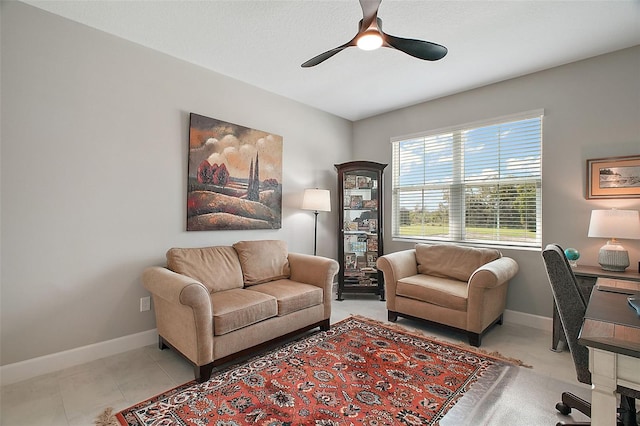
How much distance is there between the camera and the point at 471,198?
147 inches

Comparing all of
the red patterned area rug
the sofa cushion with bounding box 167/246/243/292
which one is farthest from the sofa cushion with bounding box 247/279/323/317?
the red patterned area rug

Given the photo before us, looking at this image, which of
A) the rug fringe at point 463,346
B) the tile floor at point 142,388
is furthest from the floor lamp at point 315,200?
the tile floor at point 142,388

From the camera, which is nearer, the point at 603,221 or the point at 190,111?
the point at 603,221

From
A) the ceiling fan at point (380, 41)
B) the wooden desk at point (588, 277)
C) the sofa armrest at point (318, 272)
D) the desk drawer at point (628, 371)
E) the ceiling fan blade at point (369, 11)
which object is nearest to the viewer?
the desk drawer at point (628, 371)

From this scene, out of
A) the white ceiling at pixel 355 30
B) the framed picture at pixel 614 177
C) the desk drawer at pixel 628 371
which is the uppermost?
the white ceiling at pixel 355 30

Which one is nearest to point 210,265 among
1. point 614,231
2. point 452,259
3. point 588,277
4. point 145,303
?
point 145,303

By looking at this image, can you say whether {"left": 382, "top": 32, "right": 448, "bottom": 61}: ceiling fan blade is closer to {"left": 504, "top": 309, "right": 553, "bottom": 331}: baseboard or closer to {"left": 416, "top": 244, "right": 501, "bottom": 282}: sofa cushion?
{"left": 416, "top": 244, "right": 501, "bottom": 282}: sofa cushion

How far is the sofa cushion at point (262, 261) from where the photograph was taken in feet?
9.93

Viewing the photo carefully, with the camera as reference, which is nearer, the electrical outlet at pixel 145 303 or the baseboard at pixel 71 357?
the baseboard at pixel 71 357

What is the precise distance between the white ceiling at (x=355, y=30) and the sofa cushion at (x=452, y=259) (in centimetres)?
191

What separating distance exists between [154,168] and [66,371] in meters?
1.72

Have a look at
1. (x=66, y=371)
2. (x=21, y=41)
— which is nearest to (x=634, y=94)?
(x=21, y=41)

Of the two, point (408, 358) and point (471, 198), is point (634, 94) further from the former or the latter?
point (408, 358)

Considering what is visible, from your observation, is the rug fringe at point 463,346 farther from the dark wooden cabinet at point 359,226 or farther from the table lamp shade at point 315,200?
the table lamp shade at point 315,200
